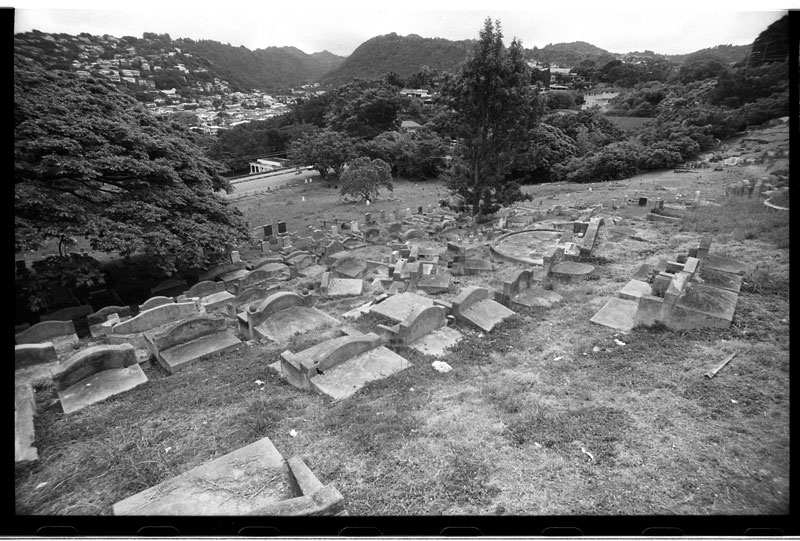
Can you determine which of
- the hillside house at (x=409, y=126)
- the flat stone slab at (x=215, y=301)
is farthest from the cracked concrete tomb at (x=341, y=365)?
the hillside house at (x=409, y=126)

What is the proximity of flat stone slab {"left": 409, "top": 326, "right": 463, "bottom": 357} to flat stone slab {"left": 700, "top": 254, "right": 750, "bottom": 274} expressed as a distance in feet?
18.8

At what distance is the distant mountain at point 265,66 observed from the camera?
227 feet

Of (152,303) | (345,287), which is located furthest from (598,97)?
(152,303)

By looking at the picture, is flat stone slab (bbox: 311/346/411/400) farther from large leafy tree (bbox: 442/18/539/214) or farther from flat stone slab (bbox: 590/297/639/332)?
large leafy tree (bbox: 442/18/539/214)

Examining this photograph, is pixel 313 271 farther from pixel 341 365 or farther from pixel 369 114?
pixel 369 114

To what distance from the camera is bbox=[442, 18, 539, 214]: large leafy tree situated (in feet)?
52.1

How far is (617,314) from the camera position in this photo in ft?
24.0

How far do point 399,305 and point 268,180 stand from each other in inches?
1460

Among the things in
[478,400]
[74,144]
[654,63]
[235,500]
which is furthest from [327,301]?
[654,63]

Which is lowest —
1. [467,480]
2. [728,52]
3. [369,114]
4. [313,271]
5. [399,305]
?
[313,271]

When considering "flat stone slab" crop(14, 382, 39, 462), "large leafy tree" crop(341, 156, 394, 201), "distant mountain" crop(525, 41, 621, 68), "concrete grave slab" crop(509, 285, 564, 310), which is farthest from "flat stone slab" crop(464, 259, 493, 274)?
"distant mountain" crop(525, 41, 621, 68)

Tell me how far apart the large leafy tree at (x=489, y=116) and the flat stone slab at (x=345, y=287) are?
939cm

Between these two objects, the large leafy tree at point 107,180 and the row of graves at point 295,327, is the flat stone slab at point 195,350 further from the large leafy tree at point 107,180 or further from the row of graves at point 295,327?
the large leafy tree at point 107,180

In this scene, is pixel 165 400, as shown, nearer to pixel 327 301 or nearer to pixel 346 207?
pixel 327 301
